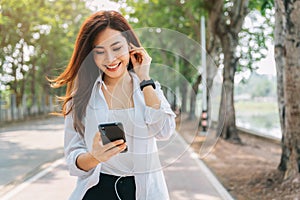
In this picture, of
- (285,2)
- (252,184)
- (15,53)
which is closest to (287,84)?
(285,2)

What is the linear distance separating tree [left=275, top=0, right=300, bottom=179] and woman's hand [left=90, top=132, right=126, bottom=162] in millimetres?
5888

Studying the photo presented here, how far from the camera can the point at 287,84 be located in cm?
719

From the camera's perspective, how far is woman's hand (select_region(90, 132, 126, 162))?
1.55 metres

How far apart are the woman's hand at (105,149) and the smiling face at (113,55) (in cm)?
23

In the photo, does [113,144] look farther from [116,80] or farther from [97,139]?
[116,80]

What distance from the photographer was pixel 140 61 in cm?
168

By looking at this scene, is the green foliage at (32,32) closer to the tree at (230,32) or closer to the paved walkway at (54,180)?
the tree at (230,32)

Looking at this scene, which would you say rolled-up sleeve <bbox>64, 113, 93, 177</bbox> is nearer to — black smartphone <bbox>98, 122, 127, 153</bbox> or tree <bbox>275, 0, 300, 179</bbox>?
black smartphone <bbox>98, 122, 127, 153</bbox>

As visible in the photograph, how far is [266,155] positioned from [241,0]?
15.9ft

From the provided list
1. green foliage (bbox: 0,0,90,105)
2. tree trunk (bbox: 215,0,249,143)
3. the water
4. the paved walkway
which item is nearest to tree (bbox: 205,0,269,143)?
tree trunk (bbox: 215,0,249,143)

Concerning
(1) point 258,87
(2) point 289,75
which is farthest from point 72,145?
(1) point 258,87

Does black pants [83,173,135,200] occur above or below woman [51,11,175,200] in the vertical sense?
below

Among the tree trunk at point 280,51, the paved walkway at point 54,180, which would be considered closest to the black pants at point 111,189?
the paved walkway at point 54,180

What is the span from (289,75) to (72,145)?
584cm
